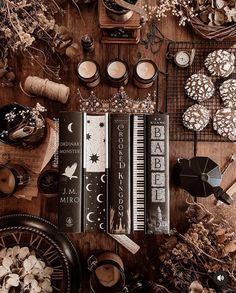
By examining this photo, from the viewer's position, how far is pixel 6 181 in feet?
5.43

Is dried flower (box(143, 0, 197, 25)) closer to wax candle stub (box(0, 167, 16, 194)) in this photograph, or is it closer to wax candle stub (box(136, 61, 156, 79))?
wax candle stub (box(136, 61, 156, 79))

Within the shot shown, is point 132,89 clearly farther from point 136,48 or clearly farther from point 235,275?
point 235,275

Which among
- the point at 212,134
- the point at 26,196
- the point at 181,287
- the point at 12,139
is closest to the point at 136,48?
the point at 212,134

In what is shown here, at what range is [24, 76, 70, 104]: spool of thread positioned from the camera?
1.68 meters

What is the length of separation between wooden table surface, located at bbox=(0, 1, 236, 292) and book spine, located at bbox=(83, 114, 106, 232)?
0.96 ft

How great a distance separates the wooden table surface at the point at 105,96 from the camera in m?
1.73

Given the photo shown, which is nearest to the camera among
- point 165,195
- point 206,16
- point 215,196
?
point 165,195

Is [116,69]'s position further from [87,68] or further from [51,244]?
[51,244]

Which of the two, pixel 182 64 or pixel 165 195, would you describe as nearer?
pixel 165 195

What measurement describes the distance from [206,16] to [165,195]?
2.12 feet

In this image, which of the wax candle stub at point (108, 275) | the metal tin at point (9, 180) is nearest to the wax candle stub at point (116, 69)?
the metal tin at point (9, 180)

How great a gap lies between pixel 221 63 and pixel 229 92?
0.10m

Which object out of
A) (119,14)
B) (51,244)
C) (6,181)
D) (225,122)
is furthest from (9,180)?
(225,122)

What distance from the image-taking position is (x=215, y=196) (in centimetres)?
158
